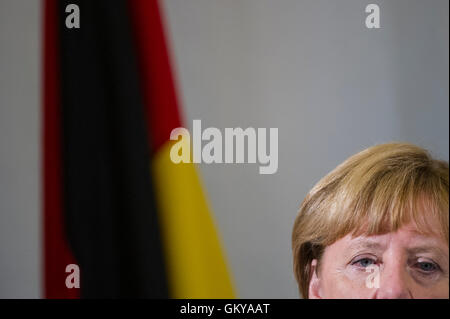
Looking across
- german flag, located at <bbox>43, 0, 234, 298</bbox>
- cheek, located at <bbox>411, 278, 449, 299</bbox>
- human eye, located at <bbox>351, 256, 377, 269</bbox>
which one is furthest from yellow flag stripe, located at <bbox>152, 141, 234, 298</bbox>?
cheek, located at <bbox>411, 278, 449, 299</bbox>

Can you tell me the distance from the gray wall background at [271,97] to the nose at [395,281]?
0.26 metres

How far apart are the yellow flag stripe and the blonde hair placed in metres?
0.23

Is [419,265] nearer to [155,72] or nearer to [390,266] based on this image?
[390,266]

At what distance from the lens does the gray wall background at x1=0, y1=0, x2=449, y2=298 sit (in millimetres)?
1630

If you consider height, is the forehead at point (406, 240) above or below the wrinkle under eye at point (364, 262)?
above

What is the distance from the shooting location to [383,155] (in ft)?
5.24

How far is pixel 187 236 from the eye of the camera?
1639 mm

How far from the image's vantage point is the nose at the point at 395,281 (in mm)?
1511

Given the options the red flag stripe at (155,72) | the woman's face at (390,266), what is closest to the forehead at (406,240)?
the woman's face at (390,266)

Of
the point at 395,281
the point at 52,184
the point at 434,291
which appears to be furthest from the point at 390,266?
the point at 52,184

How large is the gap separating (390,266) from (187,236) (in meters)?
0.56

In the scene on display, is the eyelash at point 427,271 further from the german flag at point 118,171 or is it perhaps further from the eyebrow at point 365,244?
the german flag at point 118,171

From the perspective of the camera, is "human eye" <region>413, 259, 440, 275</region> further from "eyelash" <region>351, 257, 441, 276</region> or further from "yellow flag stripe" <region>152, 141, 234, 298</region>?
"yellow flag stripe" <region>152, 141, 234, 298</region>
